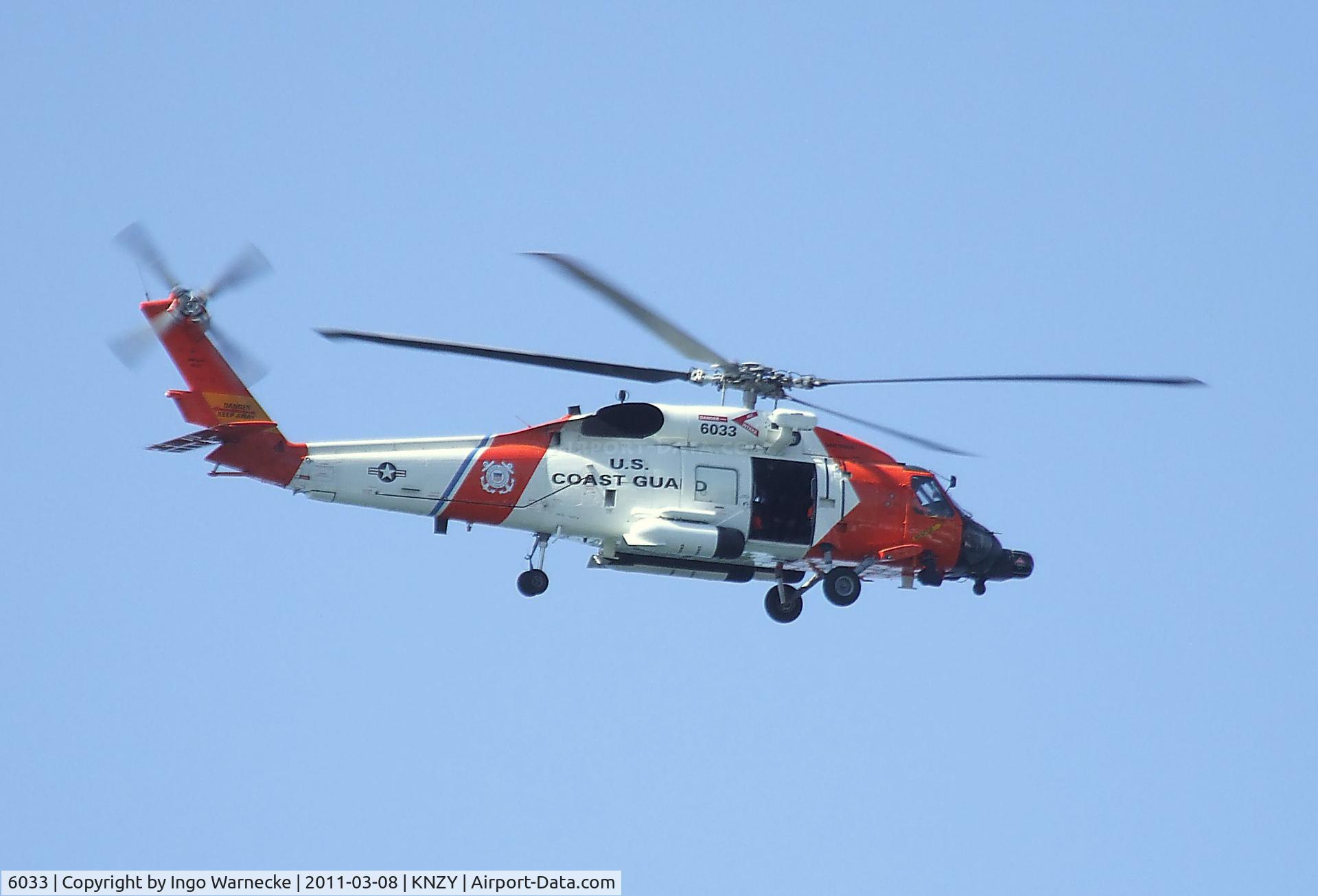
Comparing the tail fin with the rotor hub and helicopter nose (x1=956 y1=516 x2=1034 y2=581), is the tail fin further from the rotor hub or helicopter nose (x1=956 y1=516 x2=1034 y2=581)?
helicopter nose (x1=956 y1=516 x2=1034 y2=581)

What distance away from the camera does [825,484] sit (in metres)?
31.6

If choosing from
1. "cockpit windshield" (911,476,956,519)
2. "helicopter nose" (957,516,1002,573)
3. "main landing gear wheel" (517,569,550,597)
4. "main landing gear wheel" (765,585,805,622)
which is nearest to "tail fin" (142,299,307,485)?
"main landing gear wheel" (517,569,550,597)

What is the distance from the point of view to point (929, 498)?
32.8 meters

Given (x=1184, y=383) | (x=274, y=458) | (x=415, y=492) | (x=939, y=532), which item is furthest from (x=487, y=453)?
(x=1184, y=383)

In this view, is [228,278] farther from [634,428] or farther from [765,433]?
[765,433]

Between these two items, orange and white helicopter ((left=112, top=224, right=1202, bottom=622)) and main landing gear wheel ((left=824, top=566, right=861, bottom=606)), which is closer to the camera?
orange and white helicopter ((left=112, top=224, right=1202, bottom=622))

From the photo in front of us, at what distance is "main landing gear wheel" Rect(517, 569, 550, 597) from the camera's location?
2975cm

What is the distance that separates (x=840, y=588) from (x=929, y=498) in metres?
2.31

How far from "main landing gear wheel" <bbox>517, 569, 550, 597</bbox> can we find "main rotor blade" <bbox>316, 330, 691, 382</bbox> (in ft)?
10.3

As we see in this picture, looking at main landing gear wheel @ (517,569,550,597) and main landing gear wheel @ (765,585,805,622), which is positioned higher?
main landing gear wheel @ (765,585,805,622)

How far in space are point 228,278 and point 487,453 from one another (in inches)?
176

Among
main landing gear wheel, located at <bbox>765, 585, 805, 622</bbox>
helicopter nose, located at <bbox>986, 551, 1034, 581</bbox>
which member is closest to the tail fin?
main landing gear wheel, located at <bbox>765, 585, 805, 622</bbox>

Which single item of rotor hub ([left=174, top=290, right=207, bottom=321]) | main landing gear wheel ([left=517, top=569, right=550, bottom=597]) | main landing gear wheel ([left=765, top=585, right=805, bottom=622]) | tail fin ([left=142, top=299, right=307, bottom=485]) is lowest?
main landing gear wheel ([left=517, top=569, right=550, bottom=597])

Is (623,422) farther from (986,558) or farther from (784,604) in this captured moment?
(986,558)
